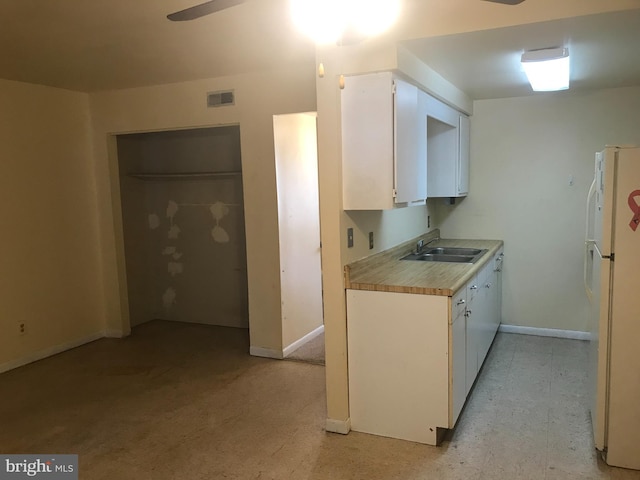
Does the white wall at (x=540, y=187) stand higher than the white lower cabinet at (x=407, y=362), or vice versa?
the white wall at (x=540, y=187)

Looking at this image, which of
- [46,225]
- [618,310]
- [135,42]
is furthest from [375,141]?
[46,225]

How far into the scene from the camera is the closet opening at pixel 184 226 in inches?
213

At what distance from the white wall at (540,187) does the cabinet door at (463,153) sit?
128 millimetres

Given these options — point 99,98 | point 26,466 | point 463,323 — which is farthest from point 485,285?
point 99,98

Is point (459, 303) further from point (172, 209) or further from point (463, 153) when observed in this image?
point (172, 209)

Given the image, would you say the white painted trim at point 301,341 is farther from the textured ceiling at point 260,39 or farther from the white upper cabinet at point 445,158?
the textured ceiling at point 260,39

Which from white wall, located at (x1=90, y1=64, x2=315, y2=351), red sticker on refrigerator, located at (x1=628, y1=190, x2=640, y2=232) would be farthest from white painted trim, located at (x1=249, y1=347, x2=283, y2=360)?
red sticker on refrigerator, located at (x1=628, y1=190, x2=640, y2=232)

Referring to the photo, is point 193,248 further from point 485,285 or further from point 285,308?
point 485,285

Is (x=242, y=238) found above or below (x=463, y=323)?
above

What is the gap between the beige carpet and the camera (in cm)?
436

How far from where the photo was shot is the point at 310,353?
14.9 ft

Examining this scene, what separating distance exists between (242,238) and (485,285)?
2.62 metres

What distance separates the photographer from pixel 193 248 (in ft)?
18.5

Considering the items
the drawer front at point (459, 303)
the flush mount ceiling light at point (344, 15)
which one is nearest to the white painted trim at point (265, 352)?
the drawer front at point (459, 303)
